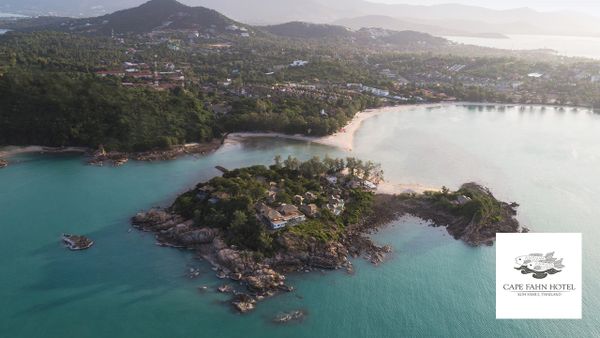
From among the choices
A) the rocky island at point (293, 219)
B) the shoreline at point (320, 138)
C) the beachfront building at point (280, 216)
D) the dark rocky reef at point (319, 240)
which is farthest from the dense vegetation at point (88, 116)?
the beachfront building at point (280, 216)

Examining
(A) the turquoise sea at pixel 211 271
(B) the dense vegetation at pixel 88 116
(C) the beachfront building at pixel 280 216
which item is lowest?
(A) the turquoise sea at pixel 211 271

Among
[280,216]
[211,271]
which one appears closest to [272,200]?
[280,216]

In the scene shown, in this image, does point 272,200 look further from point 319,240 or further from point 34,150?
point 34,150

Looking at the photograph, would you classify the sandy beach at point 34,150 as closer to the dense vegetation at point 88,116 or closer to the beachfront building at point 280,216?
the dense vegetation at point 88,116

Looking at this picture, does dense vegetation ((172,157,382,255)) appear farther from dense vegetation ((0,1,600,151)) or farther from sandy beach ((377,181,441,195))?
dense vegetation ((0,1,600,151))

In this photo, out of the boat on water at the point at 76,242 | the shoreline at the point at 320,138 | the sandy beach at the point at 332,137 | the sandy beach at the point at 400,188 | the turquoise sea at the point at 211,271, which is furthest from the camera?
the sandy beach at the point at 332,137

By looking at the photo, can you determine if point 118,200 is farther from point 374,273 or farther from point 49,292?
point 374,273

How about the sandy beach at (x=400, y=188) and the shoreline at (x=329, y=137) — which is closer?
the sandy beach at (x=400, y=188)
